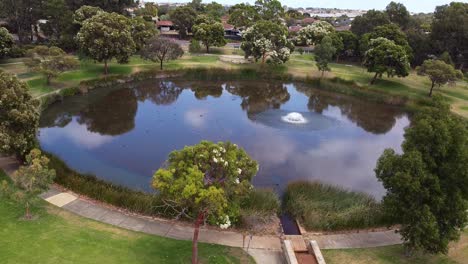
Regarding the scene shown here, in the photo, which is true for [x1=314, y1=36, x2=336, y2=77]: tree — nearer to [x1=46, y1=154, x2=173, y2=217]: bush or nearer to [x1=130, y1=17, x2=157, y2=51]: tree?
[x1=130, y1=17, x2=157, y2=51]: tree

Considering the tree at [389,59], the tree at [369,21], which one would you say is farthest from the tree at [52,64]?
the tree at [369,21]

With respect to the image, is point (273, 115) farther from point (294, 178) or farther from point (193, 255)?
point (193, 255)

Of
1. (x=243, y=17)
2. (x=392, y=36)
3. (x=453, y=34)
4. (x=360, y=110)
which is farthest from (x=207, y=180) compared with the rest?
(x=243, y=17)

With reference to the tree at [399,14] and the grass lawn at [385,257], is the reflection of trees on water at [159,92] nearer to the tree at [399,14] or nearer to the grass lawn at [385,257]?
the grass lawn at [385,257]

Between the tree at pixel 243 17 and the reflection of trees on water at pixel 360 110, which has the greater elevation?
the tree at pixel 243 17

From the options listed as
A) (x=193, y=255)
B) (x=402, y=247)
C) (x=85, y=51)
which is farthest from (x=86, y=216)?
(x=85, y=51)

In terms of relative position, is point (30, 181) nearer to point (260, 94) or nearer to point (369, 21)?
point (260, 94)

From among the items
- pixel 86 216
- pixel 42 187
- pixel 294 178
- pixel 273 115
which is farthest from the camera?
pixel 273 115
